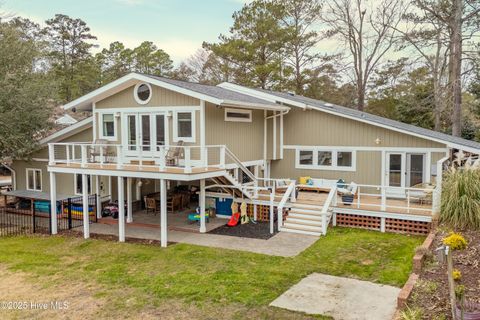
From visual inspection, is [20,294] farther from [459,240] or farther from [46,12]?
[46,12]

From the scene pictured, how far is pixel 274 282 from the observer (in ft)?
27.1

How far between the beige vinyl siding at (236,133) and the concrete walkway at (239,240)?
3.23 metres

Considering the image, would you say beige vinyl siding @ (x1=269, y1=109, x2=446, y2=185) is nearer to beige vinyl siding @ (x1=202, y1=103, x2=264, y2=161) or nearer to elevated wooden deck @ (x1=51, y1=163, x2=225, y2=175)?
beige vinyl siding @ (x1=202, y1=103, x2=264, y2=161)

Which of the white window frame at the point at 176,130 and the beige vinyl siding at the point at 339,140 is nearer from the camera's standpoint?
the white window frame at the point at 176,130

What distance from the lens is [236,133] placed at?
14.7 m

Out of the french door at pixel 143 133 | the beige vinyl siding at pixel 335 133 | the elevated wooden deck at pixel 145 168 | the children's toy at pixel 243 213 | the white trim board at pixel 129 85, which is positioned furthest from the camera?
the beige vinyl siding at pixel 335 133

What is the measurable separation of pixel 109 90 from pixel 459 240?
39.8ft

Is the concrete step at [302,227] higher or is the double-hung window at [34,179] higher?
the double-hung window at [34,179]

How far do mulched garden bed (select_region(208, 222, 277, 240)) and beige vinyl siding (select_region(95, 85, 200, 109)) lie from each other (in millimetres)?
4429

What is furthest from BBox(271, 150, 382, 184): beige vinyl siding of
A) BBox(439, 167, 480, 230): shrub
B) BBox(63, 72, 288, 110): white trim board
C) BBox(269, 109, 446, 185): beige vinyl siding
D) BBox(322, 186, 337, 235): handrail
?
BBox(439, 167, 480, 230): shrub

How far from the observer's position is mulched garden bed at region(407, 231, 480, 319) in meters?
5.87

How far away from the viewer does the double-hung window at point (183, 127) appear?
43.0 feet

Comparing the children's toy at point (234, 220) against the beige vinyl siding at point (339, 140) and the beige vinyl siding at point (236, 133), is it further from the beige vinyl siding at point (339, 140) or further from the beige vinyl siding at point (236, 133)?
the beige vinyl siding at point (339, 140)

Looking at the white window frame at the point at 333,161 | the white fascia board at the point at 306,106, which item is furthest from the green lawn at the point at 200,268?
the white fascia board at the point at 306,106
